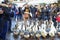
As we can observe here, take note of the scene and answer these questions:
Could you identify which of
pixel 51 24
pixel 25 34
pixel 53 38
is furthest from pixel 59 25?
pixel 25 34

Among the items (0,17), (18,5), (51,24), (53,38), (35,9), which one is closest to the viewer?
(0,17)

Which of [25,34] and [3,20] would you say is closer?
[3,20]

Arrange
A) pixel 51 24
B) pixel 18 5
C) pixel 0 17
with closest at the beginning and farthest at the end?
1. pixel 0 17
2. pixel 51 24
3. pixel 18 5

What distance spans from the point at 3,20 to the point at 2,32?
13cm

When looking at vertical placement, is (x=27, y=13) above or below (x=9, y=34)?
above

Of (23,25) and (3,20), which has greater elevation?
(3,20)

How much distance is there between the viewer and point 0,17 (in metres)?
1.72

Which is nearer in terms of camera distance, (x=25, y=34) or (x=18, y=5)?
(x=25, y=34)

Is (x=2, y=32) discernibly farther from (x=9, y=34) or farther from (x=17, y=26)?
(x=17, y=26)

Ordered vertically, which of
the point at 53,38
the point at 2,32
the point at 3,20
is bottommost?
the point at 53,38

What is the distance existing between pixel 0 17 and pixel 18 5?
1.65m

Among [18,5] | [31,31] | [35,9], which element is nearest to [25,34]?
[31,31]

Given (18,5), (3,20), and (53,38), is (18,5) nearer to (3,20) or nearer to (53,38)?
(53,38)

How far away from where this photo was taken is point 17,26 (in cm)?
252
